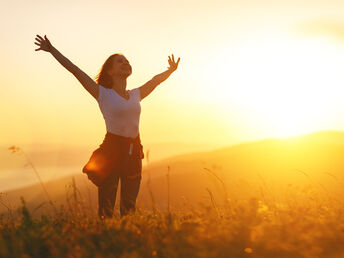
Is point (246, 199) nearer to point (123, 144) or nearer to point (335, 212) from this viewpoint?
point (335, 212)

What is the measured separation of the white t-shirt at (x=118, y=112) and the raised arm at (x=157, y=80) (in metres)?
0.62

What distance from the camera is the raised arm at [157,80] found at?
25.4 ft

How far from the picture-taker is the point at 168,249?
4.39 meters

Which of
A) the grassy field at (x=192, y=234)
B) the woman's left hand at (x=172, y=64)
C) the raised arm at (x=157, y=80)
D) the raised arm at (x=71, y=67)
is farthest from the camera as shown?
the woman's left hand at (x=172, y=64)

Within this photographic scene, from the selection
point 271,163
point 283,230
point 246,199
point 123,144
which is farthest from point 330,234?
point 271,163

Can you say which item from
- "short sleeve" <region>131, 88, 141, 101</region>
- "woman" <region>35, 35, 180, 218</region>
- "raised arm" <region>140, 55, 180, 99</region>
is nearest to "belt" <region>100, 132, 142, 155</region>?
"woman" <region>35, 35, 180, 218</region>

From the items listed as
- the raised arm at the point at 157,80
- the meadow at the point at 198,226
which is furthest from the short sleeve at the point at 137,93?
the meadow at the point at 198,226

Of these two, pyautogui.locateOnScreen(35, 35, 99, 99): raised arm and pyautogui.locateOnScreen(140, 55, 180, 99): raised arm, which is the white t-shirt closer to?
pyautogui.locateOnScreen(35, 35, 99, 99): raised arm

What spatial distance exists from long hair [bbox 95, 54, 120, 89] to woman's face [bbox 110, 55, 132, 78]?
0.28 ft

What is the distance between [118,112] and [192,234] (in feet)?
8.65

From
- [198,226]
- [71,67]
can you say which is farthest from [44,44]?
[198,226]

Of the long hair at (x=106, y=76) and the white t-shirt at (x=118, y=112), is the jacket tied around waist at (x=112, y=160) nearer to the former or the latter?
the white t-shirt at (x=118, y=112)

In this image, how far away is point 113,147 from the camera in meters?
6.99

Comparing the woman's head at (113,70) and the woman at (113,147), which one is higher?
the woman's head at (113,70)
